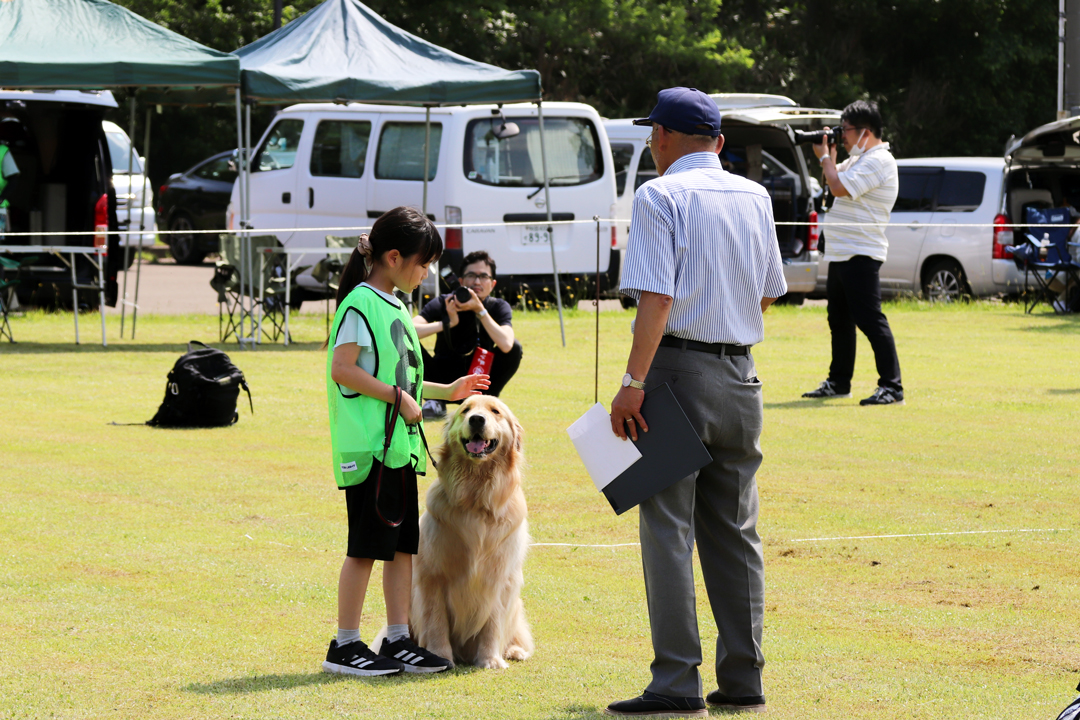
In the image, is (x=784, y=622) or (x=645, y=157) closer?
(x=784, y=622)

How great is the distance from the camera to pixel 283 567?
5.47 metres

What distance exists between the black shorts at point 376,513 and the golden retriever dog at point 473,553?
26 cm

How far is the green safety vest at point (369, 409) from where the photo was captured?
413cm

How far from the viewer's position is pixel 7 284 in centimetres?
1312

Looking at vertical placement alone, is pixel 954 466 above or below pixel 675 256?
below

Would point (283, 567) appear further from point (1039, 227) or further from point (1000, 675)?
point (1039, 227)

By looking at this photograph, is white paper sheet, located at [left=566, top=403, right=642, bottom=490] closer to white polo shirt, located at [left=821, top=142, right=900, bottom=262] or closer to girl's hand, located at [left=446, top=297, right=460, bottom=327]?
girl's hand, located at [left=446, top=297, right=460, bottom=327]

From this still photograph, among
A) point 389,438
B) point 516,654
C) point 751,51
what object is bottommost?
point 516,654

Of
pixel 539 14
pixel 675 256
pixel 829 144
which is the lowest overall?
pixel 675 256

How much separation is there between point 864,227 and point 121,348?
6.99 meters

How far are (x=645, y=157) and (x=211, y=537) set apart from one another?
12272 mm

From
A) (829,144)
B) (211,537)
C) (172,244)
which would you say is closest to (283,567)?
(211,537)

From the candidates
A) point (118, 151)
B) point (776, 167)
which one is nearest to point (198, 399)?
point (776, 167)

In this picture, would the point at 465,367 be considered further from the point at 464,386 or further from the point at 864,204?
the point at 464,386
